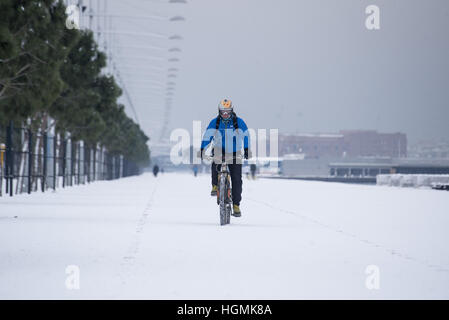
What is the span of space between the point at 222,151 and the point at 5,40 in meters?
8.94

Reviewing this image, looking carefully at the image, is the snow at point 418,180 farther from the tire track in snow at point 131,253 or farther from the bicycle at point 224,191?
the tire track in snow at point 131,253

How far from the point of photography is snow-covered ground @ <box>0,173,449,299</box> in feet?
25.9

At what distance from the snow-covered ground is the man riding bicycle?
911 millimetres

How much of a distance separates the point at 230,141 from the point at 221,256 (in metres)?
5.59

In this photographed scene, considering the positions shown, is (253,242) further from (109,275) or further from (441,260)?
(109,275)

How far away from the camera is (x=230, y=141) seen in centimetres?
1620

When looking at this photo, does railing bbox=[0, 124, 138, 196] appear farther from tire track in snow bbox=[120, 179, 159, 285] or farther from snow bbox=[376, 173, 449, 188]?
snow bbox=[376, 173, 449, 188]

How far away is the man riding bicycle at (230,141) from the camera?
16.1 m

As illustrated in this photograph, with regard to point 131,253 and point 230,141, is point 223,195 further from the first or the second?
point 131,253

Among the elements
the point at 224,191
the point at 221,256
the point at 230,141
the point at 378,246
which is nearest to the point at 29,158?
the point at 230,141

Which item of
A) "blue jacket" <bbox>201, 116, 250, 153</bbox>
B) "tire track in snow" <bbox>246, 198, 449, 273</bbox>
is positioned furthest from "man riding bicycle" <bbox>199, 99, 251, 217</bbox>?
"tire track in snow" <bbox>246, 198, 449, 273</bbox>

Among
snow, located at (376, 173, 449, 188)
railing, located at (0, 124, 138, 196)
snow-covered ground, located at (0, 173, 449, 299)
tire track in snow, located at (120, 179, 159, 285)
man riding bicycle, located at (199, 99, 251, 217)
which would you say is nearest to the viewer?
snow-covered ground, located at (0, 173, 449, 299)
